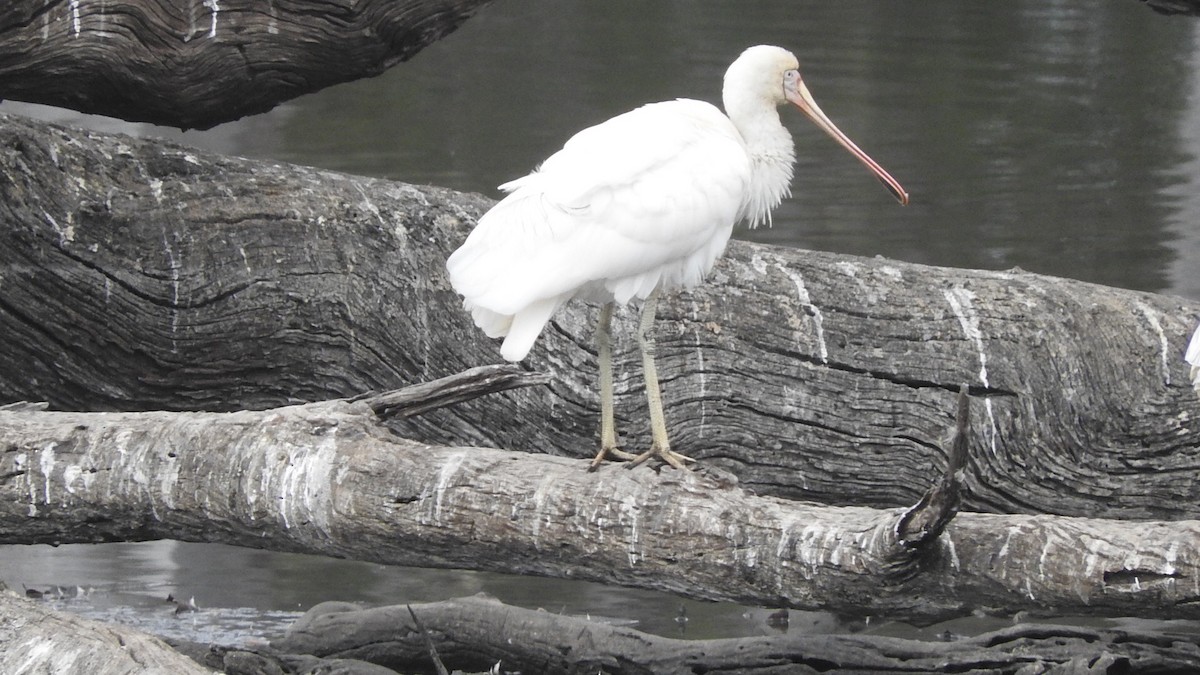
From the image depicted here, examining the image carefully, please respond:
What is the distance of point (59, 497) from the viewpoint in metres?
3.89

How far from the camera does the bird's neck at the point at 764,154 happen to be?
487cm

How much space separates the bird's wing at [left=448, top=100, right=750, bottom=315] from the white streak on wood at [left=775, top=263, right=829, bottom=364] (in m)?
0.49

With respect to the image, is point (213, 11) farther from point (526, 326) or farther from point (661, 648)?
point (661, 648)

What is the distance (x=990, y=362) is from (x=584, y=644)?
4.89 ft

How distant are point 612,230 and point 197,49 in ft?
4.89

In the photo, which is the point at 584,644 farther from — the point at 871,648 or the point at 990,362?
the point at 990,362

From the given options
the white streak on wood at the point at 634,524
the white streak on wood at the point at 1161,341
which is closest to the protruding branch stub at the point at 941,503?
the white streak on wood at the point at 634,524

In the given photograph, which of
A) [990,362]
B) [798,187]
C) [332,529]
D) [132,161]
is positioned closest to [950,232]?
[798,187]

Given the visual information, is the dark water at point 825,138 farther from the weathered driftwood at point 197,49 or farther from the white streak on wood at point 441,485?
the white streak on wood at point 441,485

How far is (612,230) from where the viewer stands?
Answer: 440 centimetres

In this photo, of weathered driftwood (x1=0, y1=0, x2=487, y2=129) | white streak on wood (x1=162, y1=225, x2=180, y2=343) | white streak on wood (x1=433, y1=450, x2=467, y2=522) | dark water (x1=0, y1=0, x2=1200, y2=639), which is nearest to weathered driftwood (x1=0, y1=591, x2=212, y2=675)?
white streak on wood (x1=433, y1=450, x2=467, y2=522)

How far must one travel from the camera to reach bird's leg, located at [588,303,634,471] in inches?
172

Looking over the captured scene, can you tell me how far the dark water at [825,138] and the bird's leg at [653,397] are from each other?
55.7 inches

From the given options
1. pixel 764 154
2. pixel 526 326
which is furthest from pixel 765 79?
pixel 526 326
